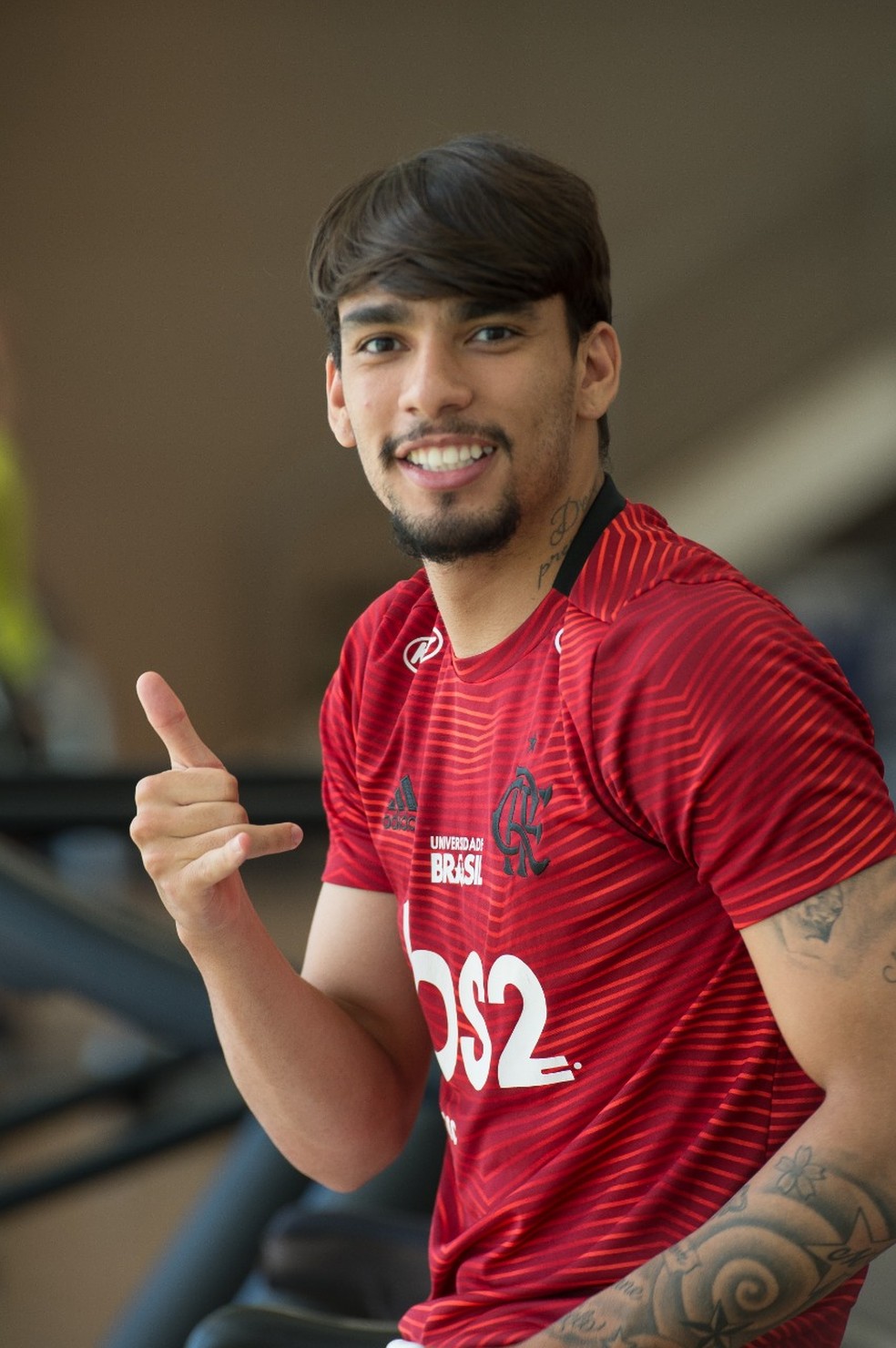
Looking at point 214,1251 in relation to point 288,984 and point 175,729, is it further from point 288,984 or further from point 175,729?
point 175,729

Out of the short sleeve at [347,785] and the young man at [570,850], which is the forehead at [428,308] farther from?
the short sleeve at [347,785]

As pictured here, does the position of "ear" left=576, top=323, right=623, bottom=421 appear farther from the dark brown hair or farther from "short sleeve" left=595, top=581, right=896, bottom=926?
"short sleeve" left=595, top=581, right=896, bottom=926

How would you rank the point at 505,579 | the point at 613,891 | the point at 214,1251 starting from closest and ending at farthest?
the point at 613,891, the point at 505,579, the point at 214,1251

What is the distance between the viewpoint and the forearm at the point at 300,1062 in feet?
3.70

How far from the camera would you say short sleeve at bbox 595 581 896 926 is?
0.88 meters

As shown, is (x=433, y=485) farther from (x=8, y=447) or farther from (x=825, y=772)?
(x=8, y=447)

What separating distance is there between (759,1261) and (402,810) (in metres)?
0.41

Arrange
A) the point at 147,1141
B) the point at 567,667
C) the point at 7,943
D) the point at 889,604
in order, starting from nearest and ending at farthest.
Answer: the point at 567,667
the point at 7,943
the point at 147,1141
the point at 889,604

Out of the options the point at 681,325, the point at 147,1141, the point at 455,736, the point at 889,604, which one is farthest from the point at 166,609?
the point at 455,736

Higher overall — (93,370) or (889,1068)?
(93,370)

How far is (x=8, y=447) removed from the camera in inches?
118

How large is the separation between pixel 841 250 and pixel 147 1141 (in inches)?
199

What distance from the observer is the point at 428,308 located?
102 cm

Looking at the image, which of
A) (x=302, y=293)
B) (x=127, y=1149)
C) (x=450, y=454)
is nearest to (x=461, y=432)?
(x=450, y=454)
